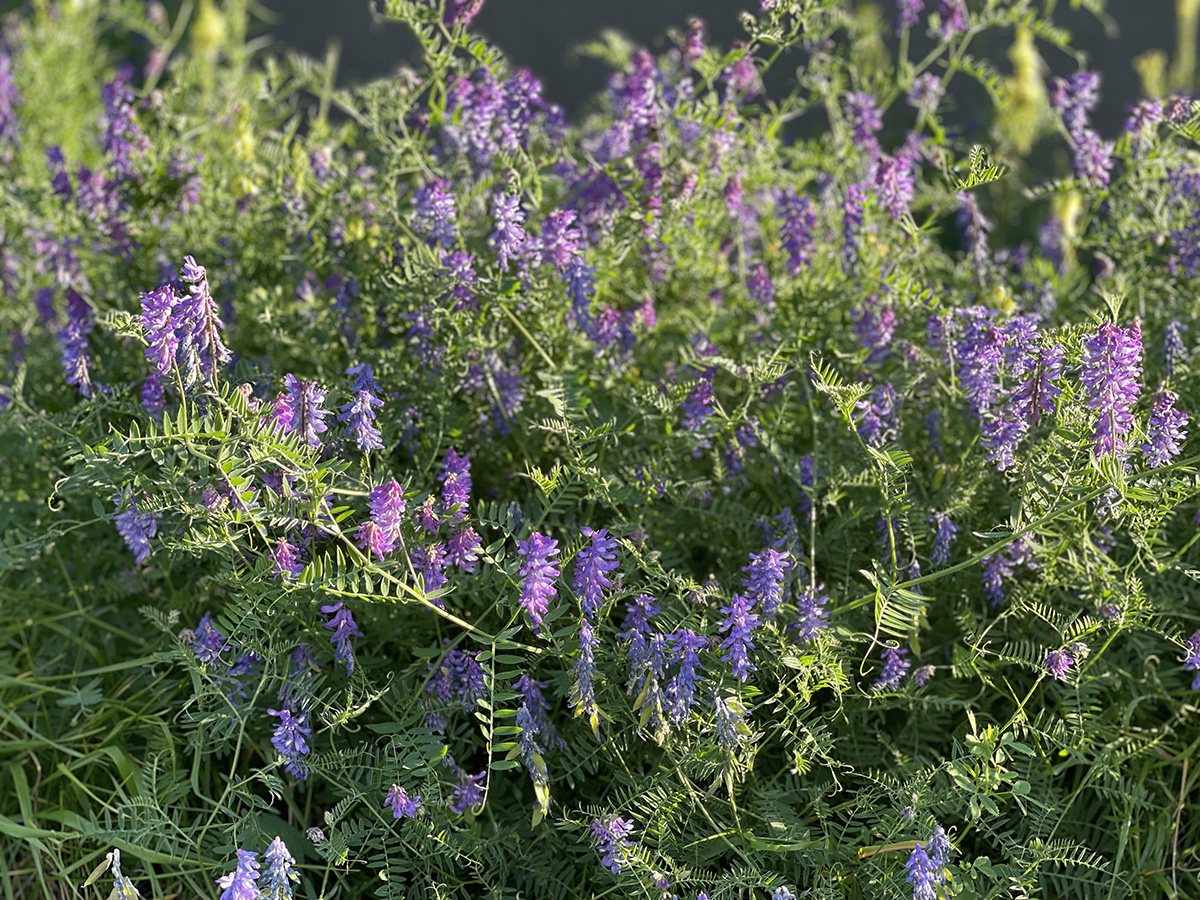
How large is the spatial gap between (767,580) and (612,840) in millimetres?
464

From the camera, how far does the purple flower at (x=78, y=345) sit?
216cm

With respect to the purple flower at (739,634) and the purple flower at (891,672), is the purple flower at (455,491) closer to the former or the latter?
the purple flower at (739,634)

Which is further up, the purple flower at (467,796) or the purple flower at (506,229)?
the purple flower at (506,229)

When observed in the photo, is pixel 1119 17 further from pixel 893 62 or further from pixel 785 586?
pixel 785 586

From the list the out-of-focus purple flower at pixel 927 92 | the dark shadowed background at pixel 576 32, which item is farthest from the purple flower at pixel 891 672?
the dark shadowed background at pixel 576 32

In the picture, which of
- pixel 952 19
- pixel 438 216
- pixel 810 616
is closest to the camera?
pixel 810 616

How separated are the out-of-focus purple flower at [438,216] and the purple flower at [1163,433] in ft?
4.05

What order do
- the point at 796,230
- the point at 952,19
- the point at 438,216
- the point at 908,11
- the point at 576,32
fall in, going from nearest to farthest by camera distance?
the point at 438,216 → the point at 796,230 → the point at 952,19 → the point at 908,11 → the point at 576,32

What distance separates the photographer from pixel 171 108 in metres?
2.75

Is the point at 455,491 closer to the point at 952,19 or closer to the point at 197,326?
the point at 197,326

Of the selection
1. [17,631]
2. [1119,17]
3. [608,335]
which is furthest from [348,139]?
[1119,17]

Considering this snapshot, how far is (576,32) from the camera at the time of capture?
6574 mm

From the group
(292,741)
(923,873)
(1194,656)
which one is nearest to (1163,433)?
(1194,656)

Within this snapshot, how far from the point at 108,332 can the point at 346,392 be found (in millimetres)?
860
